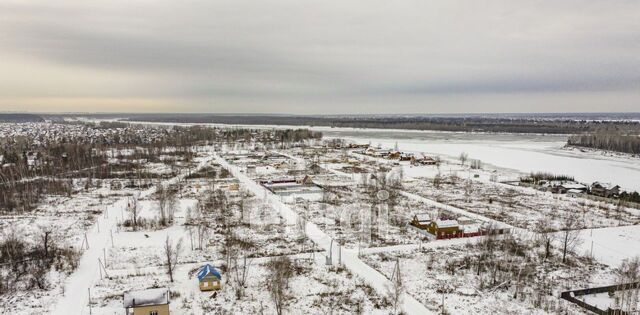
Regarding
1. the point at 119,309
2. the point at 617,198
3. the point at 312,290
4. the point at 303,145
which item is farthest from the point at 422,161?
the point at 119,309

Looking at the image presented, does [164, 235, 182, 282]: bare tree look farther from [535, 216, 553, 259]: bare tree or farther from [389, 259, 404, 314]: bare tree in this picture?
[535, 216, 553, 259]: bare tree

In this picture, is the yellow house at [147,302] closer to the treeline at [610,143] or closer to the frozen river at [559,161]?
the frozen river at [559,161]

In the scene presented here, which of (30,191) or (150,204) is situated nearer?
(150,204)

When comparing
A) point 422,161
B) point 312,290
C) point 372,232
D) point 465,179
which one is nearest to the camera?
point 312,290

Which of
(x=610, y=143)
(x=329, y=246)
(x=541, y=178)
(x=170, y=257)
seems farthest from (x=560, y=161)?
(x=170, y=257)

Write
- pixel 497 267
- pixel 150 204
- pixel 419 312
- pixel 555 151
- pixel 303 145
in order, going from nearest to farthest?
1. pixel 419 312
2. pixel 497 267
3. pixel 150 204
4. pixel 555 151
5. pixel 303 145

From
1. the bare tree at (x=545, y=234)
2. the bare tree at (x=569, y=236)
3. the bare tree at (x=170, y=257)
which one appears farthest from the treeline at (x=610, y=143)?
the bare tree at (x=170, y=257)

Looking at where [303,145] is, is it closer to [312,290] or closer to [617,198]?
[617,198]
